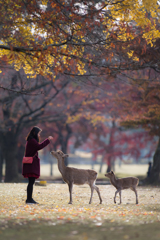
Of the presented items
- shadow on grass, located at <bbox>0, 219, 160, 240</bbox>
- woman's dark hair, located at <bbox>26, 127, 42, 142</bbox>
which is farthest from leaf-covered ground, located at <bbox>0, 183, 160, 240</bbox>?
woman's dark hair, located at <bbox>26, 127, 42, 142</bbox>

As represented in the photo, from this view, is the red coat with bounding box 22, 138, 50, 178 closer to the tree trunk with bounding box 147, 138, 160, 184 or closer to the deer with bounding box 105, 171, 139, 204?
the deer with bounding box 105, 171, 139, 204

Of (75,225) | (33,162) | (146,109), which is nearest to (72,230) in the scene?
(75,225)

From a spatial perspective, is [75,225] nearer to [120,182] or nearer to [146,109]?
[120,182]

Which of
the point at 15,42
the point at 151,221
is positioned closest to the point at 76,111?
the point at 15,42

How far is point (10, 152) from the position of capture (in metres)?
25.6

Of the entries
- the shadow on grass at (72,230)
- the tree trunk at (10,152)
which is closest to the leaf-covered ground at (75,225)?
the shadow on grass at (72,230)

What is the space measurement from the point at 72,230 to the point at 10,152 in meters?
19.6

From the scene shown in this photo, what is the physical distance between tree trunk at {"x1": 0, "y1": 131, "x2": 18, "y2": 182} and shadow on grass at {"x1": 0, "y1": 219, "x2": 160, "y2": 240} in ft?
60.1

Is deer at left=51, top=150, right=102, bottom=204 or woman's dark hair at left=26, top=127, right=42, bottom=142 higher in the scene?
woman's dark hair at left=26, top=127, right=42, bottom=142

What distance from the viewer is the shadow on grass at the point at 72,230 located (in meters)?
6.02

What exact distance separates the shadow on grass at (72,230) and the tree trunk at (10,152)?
1830 centimetres

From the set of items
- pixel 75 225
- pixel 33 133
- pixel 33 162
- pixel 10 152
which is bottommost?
pixel 75 225

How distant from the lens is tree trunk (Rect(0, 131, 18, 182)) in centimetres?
2542

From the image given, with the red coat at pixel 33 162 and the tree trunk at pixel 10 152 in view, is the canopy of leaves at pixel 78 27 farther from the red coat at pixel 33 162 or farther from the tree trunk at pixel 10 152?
the tree trunk at pixel 10 152
